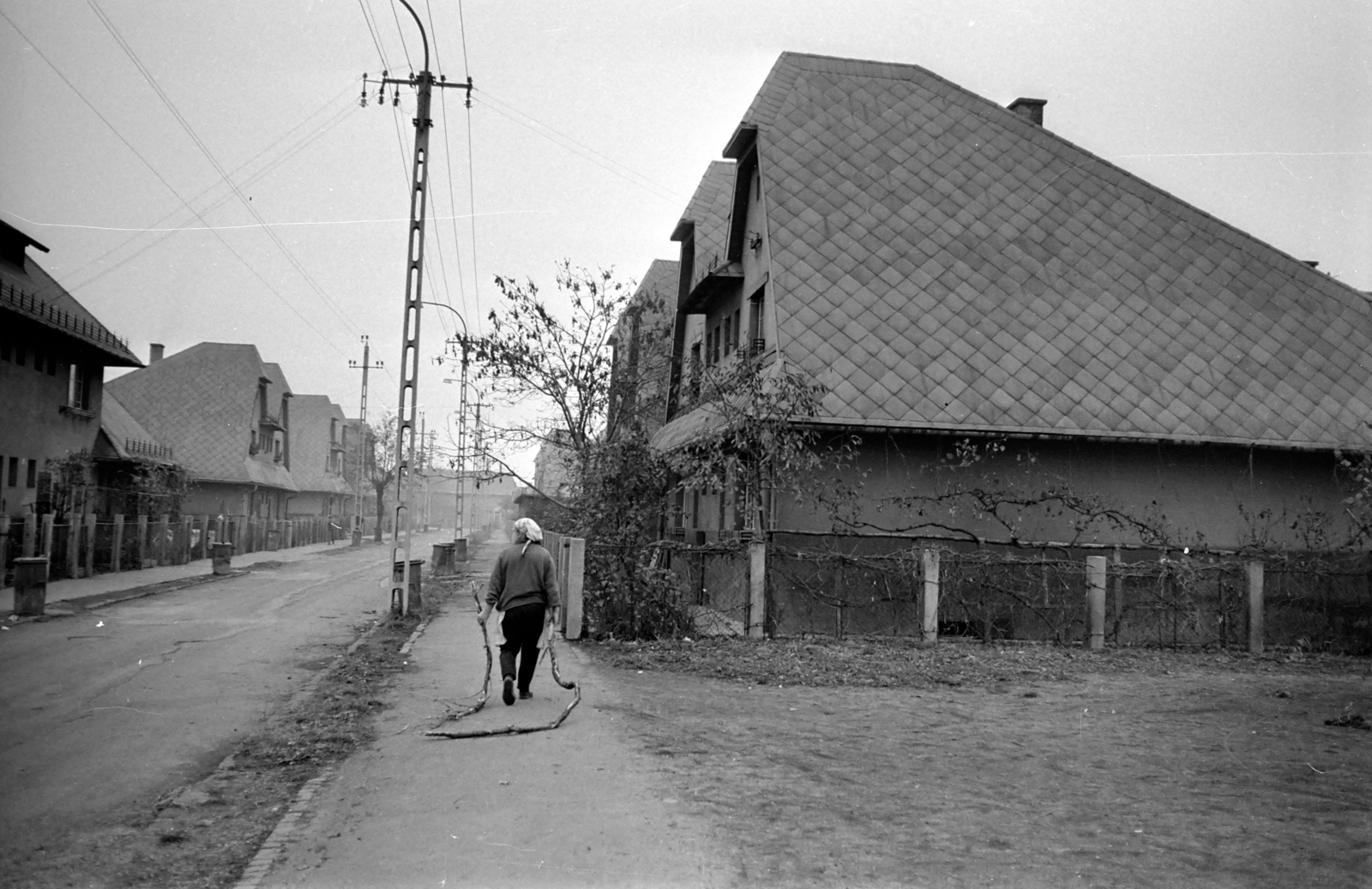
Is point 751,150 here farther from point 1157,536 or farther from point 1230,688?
point 1230,688

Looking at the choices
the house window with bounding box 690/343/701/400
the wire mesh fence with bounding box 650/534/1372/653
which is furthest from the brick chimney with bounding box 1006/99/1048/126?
the wire mesh fence with bounding box 650/534/1372/653

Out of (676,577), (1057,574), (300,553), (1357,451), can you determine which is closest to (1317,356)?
(1357,451)

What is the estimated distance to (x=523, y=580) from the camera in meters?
10.3

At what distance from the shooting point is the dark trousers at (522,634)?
1026 centimetres

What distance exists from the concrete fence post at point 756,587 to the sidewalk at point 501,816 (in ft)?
17.9

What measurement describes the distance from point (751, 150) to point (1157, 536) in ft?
34.9

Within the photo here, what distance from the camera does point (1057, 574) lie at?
1583cm

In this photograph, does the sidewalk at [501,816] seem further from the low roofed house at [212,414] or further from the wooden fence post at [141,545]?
the low roofed house at [212,414]

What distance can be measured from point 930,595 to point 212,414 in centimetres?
4665

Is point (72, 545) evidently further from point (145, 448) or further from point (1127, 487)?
point (1127, 487)

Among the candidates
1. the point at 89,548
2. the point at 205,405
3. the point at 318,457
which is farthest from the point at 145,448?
the point at 318,457

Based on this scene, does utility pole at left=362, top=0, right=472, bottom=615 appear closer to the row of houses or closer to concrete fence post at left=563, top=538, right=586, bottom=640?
concrete fence post at left=563, top=538, right=586, bottom=640

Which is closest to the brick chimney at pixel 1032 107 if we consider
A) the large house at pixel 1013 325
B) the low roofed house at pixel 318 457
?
the large house at pixel 1013 325

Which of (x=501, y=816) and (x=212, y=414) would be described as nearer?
(x=501, y=816)
